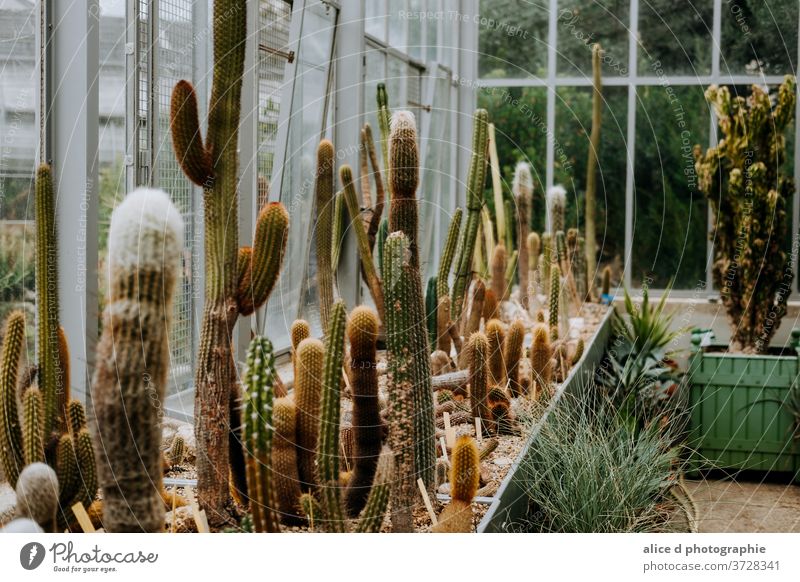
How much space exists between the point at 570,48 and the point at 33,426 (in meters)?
7.28

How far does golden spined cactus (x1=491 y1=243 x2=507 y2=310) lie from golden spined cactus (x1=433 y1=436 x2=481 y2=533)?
3133 millimetres

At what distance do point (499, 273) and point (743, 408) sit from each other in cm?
161

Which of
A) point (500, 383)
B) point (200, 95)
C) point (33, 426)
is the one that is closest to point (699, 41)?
point (500, 383)

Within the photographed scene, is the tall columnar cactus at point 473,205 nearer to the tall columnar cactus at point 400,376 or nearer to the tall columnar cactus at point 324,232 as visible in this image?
the tall columnar cactus at point 324,232

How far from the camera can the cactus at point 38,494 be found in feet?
7.34

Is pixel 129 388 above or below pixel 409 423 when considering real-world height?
above

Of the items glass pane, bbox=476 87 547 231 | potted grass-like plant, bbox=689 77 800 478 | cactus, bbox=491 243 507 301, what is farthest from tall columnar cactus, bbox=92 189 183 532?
glass pane, bbox=476 87 547 231

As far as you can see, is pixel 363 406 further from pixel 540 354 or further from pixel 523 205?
pixel 523 205

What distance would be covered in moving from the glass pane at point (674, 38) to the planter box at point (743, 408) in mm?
3754

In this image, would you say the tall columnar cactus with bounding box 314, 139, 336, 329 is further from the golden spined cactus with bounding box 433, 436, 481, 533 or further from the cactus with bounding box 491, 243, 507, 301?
the cactus with bounding box 491, 243, 507, 301

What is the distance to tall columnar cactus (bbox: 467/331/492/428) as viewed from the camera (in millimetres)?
3621

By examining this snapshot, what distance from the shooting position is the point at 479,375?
12.2ft
